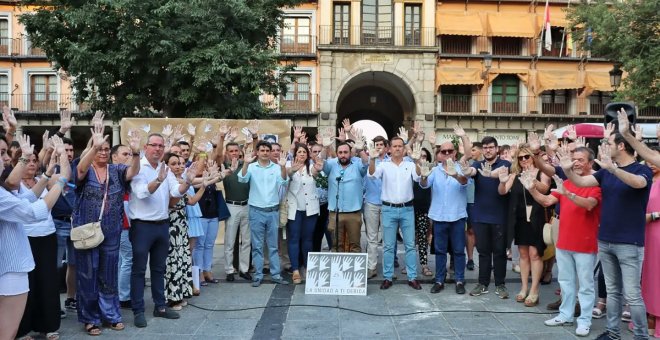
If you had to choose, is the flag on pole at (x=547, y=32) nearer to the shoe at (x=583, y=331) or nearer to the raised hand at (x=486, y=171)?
the raised hand at (x=486, y=171)

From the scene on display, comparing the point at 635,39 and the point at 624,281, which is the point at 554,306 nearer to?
the point at 624,281

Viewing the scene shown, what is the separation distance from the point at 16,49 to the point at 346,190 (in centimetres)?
2822

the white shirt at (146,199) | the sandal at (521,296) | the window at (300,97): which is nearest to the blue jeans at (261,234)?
the white shirt at (146,199)

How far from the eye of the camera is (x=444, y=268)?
736cm

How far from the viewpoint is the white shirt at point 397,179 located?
7.35 m

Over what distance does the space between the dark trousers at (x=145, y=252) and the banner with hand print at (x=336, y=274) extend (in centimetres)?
208

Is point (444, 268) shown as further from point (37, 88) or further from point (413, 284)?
point (37, 88)

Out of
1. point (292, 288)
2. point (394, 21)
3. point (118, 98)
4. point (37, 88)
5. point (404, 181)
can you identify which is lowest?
point (292, 288)

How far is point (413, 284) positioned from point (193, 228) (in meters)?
3.23

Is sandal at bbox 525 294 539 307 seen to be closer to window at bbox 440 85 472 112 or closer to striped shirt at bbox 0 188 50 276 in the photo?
striped shirt at bbox 0 188 50 276

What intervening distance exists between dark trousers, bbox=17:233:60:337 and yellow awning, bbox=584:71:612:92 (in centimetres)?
2962

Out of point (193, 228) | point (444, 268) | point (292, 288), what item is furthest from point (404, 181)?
point (193, 228)

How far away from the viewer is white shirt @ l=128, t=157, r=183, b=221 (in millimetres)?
5613

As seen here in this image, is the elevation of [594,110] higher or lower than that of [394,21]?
lower
